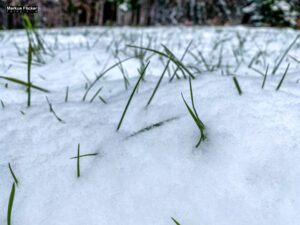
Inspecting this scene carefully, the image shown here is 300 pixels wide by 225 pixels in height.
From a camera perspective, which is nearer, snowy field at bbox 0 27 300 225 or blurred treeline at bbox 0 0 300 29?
snowy field at bbox 0 27 300 225

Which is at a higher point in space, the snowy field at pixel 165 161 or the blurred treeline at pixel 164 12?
the blurred treeline at pixel 164 12

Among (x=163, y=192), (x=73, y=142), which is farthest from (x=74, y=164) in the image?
(x=163, y=192)

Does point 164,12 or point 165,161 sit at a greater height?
point 164,12

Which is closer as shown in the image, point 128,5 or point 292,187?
point 292,187

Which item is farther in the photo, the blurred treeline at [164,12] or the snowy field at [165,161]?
the blurred treeline at [164,12]

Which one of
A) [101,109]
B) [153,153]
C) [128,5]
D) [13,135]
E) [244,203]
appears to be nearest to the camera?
[244,203]

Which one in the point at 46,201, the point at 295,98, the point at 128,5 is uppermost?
the point at 128,5

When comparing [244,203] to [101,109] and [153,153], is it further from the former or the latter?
[101,109]

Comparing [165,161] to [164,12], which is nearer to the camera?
[165,161]
